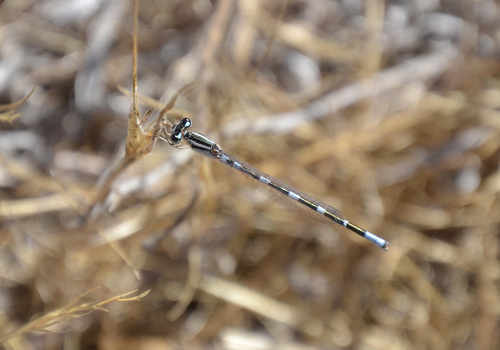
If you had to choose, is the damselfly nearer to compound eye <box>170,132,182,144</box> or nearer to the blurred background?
compound eye <box>170,132,182,144</box>

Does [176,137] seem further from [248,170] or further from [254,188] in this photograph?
[254,188]

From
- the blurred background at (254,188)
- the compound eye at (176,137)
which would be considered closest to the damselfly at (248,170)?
the compound eye at (176,137)

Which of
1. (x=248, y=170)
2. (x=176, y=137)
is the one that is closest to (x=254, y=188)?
(x=248, y=170)

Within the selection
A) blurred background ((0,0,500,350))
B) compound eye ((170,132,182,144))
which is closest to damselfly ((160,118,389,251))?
compound eye ((170,132,182,144))

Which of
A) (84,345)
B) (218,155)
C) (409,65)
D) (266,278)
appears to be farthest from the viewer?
(409,65)

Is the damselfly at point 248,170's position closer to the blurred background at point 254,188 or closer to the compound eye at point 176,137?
the compound eye at point 176,137

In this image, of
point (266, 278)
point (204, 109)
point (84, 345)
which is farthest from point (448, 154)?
point (84, 345)

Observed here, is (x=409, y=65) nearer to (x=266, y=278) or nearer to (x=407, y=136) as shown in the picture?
(x=407, y=136)

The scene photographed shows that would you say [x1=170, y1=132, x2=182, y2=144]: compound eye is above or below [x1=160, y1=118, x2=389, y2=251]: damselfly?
below
